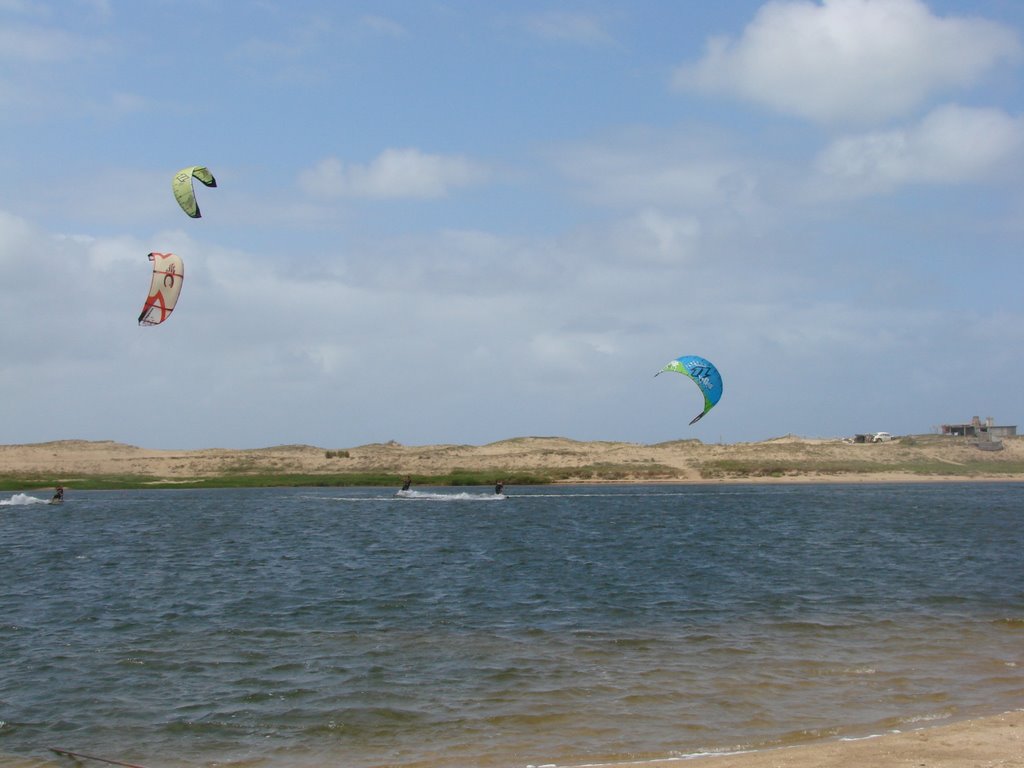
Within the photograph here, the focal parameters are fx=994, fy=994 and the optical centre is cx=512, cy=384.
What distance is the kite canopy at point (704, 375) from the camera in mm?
38188

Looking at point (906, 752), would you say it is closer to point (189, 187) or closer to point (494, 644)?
point (494, 644)

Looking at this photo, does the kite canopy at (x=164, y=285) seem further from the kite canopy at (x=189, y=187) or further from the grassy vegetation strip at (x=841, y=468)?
the grassy vegetation strip at (x=841, y=468)

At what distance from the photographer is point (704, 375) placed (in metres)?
38.4

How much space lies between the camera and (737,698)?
44.6ft

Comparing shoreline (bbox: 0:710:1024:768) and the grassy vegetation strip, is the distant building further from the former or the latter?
shoreline (bbox: 0:710:1024:768)

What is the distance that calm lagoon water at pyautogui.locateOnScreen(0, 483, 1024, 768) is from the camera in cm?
1238

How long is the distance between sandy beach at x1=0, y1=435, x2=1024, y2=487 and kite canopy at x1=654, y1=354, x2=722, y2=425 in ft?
186

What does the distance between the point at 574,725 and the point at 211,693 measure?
549cm

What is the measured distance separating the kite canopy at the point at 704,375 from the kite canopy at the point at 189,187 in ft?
59.1

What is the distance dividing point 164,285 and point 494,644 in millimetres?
17179

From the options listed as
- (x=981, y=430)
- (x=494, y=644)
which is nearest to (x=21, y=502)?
(x=494, y=644)

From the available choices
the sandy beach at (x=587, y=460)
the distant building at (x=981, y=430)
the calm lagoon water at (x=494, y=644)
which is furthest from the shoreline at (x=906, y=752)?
the distant building at (x=981, y=430)

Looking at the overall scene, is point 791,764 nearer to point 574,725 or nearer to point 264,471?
point 574,725

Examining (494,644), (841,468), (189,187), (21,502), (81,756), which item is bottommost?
(81,756)
